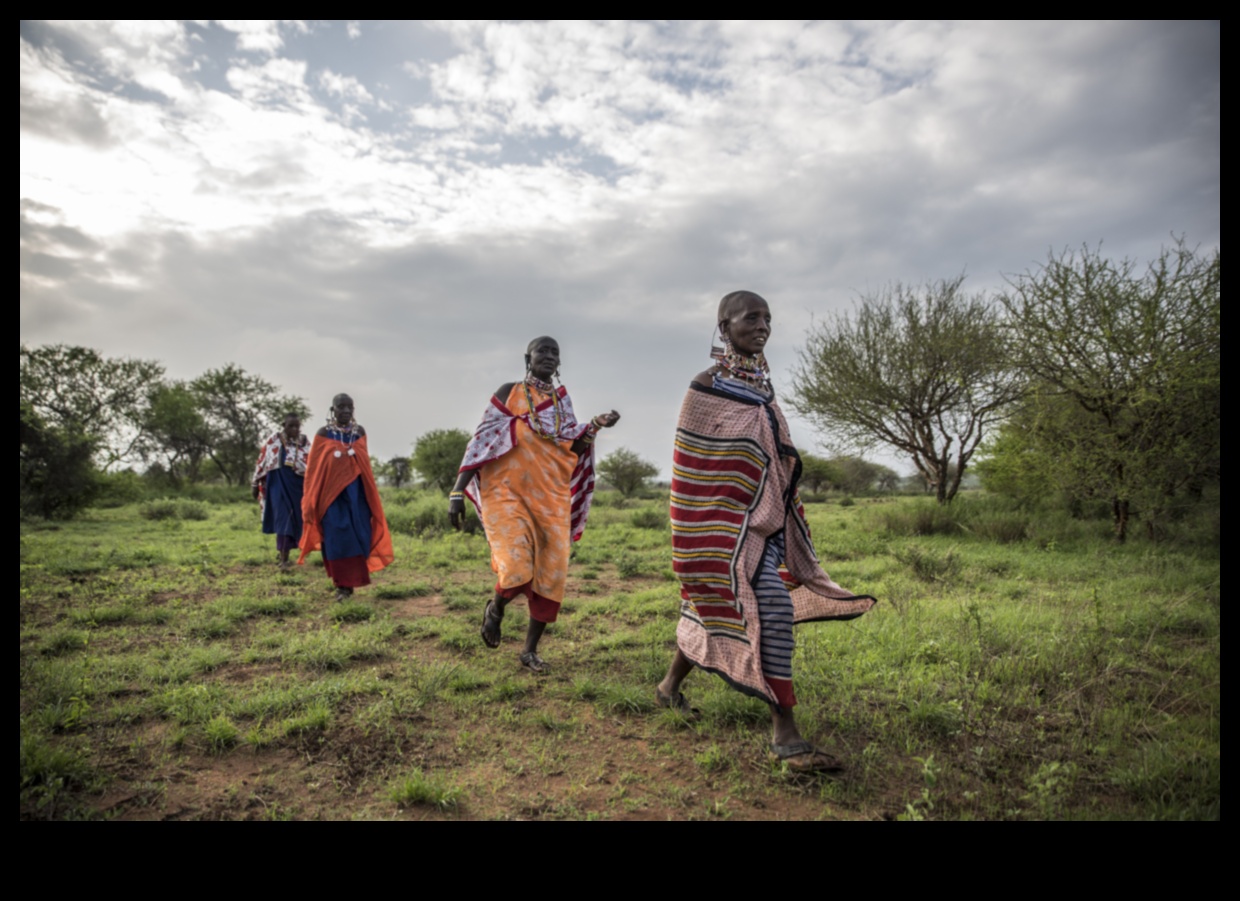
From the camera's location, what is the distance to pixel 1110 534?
36.2 ft

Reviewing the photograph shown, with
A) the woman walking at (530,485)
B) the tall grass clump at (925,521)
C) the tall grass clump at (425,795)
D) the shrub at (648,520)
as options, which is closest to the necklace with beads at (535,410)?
the woman walking at (530,485)

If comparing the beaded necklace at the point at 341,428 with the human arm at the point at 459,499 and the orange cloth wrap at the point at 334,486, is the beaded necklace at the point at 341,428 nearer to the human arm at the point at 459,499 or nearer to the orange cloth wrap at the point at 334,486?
the orange cloth wrap at the point at 334,486

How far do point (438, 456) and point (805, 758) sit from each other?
88.9 ft

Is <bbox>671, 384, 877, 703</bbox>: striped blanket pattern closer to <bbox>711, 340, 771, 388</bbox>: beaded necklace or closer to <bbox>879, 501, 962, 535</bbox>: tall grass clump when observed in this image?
<bbox>711, 340, 771, 388</bbox>: beaded necklace

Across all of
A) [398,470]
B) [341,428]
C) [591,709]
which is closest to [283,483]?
[341,428]

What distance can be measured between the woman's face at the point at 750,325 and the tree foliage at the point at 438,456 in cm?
2562

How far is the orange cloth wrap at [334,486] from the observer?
275 inches

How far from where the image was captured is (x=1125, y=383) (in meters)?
10.0

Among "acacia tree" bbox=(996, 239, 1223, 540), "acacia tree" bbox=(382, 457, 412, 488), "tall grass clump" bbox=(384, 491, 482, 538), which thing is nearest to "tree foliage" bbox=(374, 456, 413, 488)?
"acacia tree" bbox=(382, 457, 412, 488)

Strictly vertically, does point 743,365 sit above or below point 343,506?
above

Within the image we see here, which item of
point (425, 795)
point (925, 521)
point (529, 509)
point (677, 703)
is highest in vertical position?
point (529, 509)

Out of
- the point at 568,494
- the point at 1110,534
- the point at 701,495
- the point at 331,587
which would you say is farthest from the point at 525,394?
the point at 1110,534

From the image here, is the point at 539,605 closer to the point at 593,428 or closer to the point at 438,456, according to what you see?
the point at 593,428
